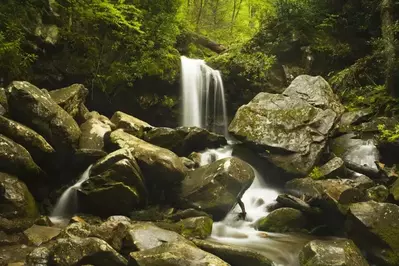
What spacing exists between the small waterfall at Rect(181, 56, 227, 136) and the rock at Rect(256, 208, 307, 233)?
21.6ft

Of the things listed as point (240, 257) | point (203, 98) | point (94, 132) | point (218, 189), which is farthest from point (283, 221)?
point (203, 98)

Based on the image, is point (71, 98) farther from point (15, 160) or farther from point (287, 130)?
point (287, 130)

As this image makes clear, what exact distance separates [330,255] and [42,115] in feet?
23.2

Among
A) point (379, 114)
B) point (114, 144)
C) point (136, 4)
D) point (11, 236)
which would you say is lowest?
point (11, 236)

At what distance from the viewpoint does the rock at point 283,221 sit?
26.2 ft

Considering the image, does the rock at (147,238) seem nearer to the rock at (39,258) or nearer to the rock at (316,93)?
the rock at (39,258)

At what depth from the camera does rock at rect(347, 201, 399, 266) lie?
629 centimetres

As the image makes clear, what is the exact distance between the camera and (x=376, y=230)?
6441mm

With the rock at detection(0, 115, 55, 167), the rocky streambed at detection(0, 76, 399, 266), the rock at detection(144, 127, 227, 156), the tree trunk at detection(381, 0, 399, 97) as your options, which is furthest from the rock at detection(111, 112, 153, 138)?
the tree trunk at detection(381, 0, 399, 97)

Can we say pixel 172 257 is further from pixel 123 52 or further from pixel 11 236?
pixel 123 52

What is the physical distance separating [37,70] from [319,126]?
8995mm

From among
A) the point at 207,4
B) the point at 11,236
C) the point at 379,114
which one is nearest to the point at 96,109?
the point at 11,236

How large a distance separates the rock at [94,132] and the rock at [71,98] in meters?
0.50

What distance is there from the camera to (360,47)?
13.6 m
